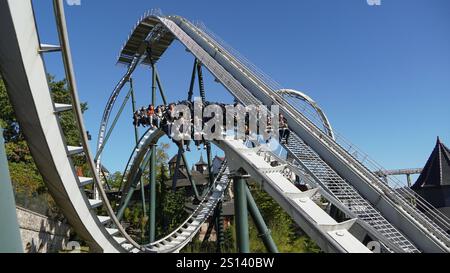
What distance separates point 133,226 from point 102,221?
502 inches

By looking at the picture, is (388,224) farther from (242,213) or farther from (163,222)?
(163,222)

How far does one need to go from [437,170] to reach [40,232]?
13.9 meters

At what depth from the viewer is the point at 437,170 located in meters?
14.1

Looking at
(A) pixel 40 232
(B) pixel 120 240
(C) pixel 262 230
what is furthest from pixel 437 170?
(A) pixel 40 232

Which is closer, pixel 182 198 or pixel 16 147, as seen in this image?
pixel 16 147

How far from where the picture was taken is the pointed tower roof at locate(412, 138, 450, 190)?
45.1 ft

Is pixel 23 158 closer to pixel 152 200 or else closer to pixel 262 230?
pixel 152 200

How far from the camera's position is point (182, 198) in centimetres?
1869

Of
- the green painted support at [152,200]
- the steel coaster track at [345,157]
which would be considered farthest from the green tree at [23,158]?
the steel coaster track at [345,157]

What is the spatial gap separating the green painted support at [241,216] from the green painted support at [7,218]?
13.0ft

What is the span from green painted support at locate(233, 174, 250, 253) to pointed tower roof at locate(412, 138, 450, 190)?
35.1 ft

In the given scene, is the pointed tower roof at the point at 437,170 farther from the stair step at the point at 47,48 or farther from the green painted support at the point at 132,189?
the stair step at the point at 47,48
